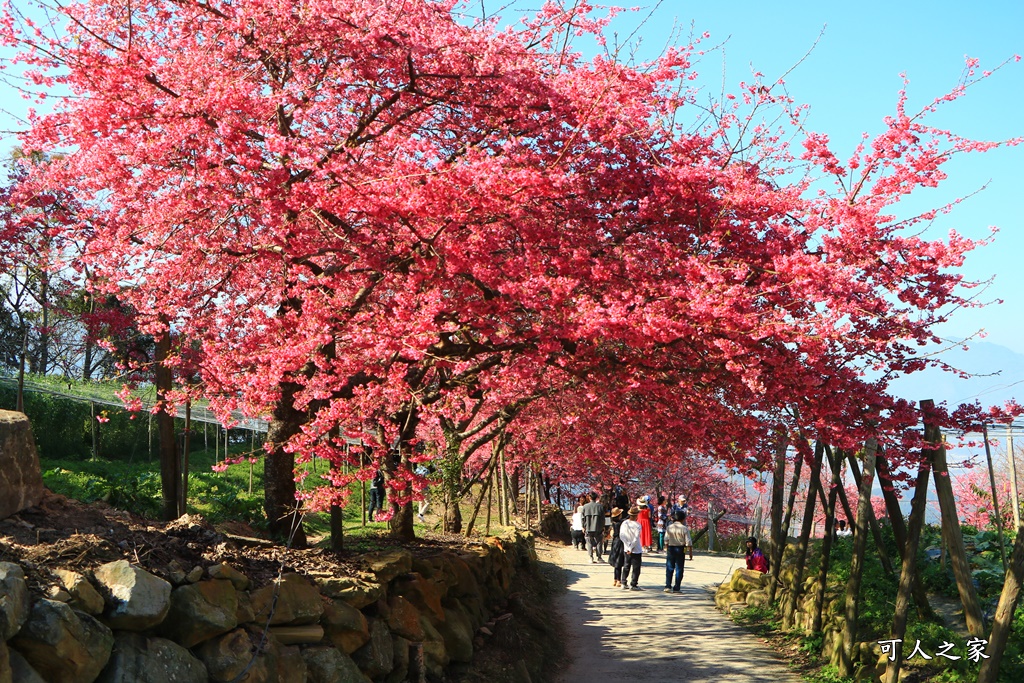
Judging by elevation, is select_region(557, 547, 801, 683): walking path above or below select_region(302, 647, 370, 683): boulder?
below

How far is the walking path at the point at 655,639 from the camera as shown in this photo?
1013 centimetres

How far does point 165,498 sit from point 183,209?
296 centimetres

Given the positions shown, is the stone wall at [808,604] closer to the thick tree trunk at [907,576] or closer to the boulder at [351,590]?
the thick tree trunk at [907,576]

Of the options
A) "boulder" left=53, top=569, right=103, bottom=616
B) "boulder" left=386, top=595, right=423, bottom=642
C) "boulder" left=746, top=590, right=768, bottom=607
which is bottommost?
"boulder" left=746, top=590, right=768, bottom=607

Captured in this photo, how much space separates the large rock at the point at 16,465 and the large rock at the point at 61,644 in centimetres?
162

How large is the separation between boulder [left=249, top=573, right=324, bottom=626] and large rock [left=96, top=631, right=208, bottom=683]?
783 mm

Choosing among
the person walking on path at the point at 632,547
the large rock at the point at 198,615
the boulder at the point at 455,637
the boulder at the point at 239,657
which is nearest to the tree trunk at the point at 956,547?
the boulder at the point at 455,637

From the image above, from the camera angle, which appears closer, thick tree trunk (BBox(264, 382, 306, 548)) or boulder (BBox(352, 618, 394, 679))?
boulder (BBox(352, 618, 394, 679))

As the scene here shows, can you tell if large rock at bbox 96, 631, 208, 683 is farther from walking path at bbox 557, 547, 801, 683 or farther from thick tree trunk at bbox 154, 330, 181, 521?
walking path at bbox 557, 547, 801, 683

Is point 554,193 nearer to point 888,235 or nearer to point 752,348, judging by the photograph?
point 752,348

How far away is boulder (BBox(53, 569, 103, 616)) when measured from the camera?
4574 mm

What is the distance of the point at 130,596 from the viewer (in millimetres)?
4750

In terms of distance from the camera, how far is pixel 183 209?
24.2 feet

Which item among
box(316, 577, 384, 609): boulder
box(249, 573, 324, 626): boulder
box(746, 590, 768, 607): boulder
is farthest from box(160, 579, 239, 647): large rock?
box(746, 590, 768, 607): boulder
